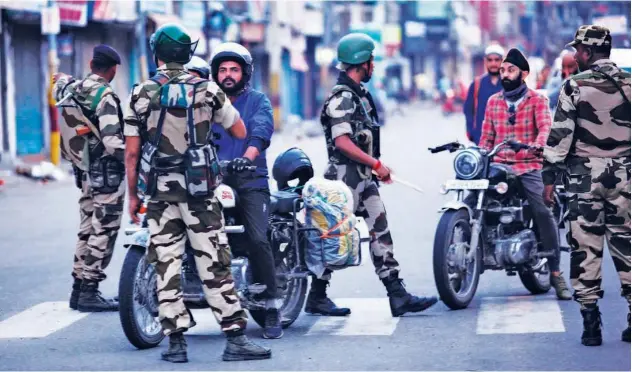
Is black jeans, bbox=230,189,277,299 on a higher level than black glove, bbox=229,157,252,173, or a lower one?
lower

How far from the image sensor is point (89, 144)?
10.3 metres

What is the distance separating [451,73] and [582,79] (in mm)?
96135

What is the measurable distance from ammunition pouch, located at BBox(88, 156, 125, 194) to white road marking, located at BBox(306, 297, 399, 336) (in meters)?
1.76

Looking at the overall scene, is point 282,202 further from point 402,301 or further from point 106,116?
point 106,116

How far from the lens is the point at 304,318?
9695 mm

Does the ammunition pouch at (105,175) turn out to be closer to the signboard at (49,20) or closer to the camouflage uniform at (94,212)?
the camouflage uniform at (94,212)

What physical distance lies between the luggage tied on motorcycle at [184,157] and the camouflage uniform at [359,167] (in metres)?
1.63

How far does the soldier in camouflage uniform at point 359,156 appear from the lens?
9.38 meters

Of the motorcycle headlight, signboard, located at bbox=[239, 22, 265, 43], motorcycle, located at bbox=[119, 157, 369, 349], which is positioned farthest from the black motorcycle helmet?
signboard, located at bbox=[239, 22, 265, 43]

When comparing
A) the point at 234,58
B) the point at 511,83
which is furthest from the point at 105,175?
the point at 511,83

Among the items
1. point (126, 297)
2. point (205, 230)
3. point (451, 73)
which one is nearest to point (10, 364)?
point (126, 297)

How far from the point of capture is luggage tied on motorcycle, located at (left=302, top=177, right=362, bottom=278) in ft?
29.9

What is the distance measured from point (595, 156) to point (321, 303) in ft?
7.76

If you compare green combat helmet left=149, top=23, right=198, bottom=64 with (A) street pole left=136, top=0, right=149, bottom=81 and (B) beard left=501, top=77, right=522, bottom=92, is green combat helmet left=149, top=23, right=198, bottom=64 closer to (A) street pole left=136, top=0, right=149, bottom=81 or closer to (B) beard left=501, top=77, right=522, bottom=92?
(B) beard left=501, top=77, right=522, bottom=92
